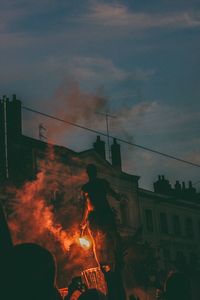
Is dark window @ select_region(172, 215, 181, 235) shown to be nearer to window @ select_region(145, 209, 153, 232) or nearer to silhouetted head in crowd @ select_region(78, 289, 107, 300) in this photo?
window @ select_region(145, 209, 153, 232)

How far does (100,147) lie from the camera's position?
4556 cm

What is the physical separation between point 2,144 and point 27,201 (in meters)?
4.53

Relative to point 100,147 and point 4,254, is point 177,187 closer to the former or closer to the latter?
point 100,147

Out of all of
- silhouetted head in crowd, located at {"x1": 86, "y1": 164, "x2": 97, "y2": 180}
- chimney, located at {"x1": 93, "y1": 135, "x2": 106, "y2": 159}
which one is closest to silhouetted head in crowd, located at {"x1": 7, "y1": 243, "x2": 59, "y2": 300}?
silhouetted head in crowd, located at {"x1": 86, "y1": 164, "x2": 97, "y2": 180}

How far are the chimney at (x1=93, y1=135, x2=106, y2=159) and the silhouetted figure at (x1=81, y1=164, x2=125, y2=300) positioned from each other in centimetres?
3247

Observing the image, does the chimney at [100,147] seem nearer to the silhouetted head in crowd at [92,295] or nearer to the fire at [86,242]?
the fire at [86,242]

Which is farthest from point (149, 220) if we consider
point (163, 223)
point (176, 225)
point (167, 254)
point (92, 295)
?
point (92, 295)

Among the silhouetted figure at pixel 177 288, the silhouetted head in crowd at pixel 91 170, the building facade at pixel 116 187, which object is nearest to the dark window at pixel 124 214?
the building facade at pixel 116 187

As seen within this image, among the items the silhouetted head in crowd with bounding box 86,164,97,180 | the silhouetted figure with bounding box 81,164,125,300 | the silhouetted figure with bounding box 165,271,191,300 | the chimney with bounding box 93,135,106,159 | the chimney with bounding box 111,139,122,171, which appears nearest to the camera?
the silhouetted figure with bounding box 165,271,191,300

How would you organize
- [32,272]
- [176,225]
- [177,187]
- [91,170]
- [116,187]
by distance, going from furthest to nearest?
1. [177,187]
2. [176,225]
3. [116,187]
4. [91,170]
5. [32,272]

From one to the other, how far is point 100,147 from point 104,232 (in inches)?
1332

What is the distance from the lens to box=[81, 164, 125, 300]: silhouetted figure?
1150 centimetres

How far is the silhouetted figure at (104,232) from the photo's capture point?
1150cm

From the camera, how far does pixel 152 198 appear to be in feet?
162
